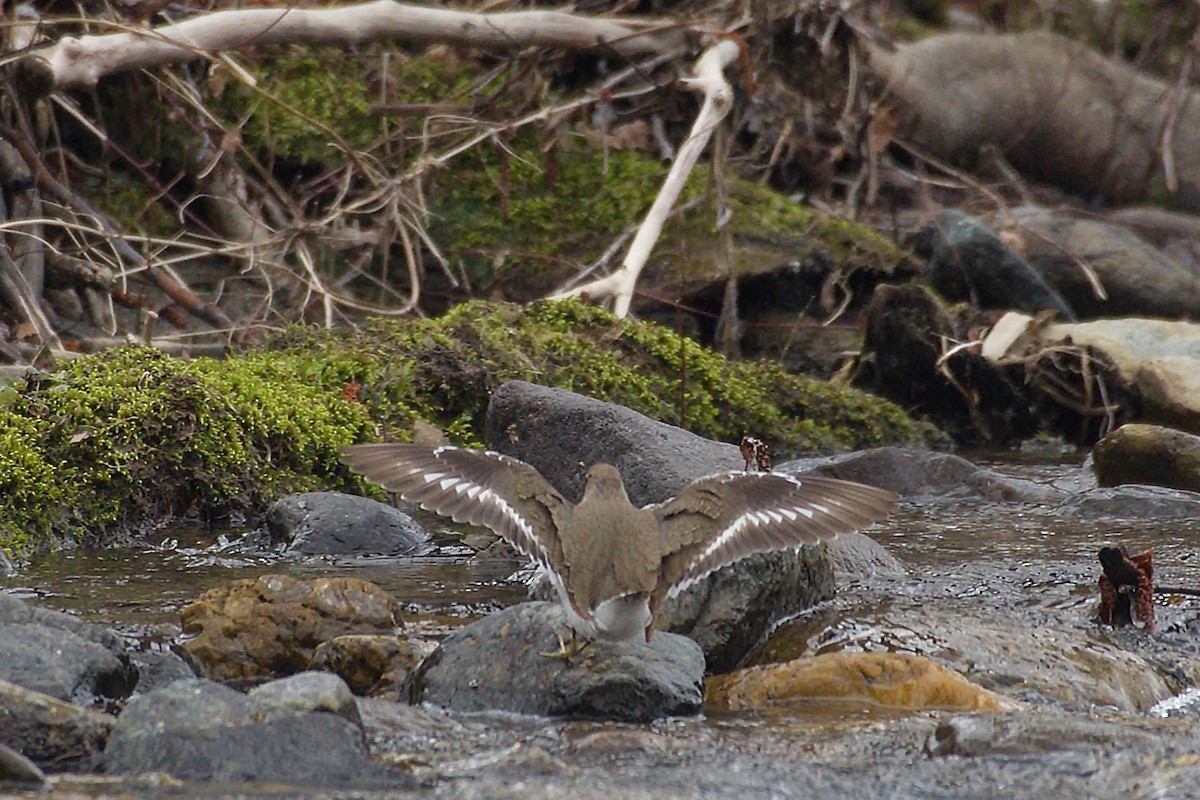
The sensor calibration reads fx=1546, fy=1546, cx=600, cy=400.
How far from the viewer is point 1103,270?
35.0ft

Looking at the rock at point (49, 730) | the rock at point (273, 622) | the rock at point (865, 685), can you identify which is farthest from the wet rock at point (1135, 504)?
the rock at point (49, 730)

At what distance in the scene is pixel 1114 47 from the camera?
606 inches

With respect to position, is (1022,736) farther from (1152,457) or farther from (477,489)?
(1152,457)

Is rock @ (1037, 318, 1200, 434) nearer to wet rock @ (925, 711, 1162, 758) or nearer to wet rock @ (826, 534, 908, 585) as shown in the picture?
wet rock @ (826, 534, 908, 585)

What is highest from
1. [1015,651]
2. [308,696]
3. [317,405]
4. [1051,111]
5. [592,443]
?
[308,696]

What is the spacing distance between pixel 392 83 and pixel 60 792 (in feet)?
23.7

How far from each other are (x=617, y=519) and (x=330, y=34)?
17.2 feet

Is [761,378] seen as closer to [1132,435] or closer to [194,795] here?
[1132,435]

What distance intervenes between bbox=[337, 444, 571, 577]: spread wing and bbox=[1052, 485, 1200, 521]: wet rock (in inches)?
127

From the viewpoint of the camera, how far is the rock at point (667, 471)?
508 cm

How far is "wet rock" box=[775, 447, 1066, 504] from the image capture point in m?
7.32

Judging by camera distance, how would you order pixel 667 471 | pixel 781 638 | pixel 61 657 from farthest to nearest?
pixel 667 471 → pixel 781 638 → pixel 61 657

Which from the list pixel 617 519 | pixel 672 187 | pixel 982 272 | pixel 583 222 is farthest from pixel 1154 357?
pixel 617 519

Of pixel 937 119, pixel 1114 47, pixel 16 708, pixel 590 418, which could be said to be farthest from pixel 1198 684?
pixel 1114 47
